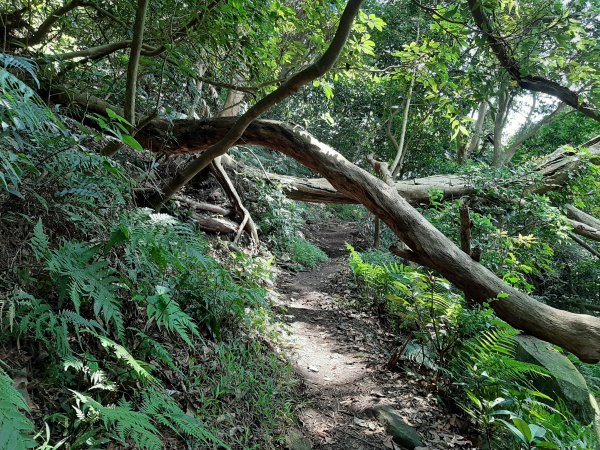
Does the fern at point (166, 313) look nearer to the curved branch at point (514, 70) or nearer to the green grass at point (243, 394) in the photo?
the green grass at point (243, 394)

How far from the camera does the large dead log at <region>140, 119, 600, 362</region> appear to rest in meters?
4.38

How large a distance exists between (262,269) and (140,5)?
354cm

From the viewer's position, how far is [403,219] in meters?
4.82

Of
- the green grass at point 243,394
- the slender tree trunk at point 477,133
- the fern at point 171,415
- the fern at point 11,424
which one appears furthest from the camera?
the slender tree trunk at point 477,133

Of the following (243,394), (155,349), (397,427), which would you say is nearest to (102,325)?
(155,349)

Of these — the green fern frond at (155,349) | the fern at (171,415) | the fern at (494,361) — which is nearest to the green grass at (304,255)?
the fern at (494,361)

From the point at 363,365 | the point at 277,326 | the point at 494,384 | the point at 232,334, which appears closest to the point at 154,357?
the point at 232,334

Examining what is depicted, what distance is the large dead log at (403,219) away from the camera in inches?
172

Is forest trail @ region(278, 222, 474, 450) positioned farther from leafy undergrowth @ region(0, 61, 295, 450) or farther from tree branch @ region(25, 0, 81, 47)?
tree branch @ region(25, 0, 81, 47)

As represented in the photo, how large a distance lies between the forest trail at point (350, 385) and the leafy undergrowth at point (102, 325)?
0.35 m

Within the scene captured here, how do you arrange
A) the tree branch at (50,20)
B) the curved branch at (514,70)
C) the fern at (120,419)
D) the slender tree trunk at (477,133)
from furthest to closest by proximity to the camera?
the slender tree trunk at (477,133) < the curved branch at (514,70) < the tree branch at (50,20) < the fern at (120,419)

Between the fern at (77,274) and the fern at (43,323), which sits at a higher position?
the fern at (77,274)

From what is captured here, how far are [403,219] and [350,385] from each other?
2.13 metres

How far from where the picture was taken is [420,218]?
191 inches
